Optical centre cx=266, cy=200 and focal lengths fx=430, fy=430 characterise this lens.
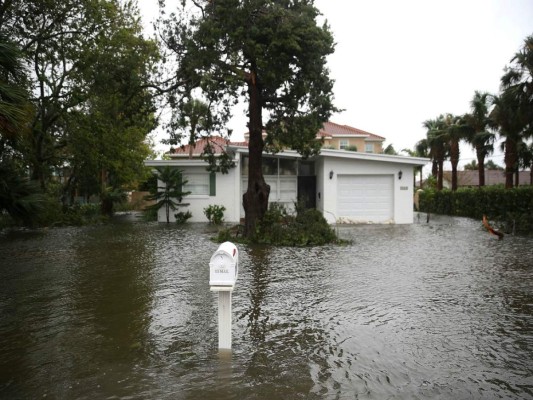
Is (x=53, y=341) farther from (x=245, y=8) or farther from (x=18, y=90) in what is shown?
(x=245, y=8)

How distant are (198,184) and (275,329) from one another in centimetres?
1702

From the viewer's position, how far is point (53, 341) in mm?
4805

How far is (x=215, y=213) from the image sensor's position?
20781 mm

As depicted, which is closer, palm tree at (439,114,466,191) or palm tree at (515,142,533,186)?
palm tree at (515,142,533,186)

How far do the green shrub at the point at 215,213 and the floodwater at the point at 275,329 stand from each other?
10305mm

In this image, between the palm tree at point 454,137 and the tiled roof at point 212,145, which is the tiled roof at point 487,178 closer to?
the palm tree at point 454,137

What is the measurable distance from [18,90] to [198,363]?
4886mm

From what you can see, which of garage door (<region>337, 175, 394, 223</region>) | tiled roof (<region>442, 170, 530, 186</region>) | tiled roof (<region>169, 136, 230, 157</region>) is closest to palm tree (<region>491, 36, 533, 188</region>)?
garage door (<region>337, 175, 394, 223</region>)

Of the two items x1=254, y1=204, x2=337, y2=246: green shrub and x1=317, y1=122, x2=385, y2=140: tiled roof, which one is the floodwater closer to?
x1=254, y1=204, x2=337, y2=246: green shrub

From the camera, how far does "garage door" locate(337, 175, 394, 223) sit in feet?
65.5

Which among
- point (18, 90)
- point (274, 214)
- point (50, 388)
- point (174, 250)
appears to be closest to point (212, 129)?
point (274, 214)

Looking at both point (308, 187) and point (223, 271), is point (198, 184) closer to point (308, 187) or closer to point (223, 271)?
point (308, 187)

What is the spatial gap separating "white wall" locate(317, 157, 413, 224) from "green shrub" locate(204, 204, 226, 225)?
4.97m

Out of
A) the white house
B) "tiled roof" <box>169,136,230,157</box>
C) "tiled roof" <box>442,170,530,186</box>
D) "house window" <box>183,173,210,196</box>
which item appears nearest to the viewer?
"tiled roof" <box>169,136,230,157</box>
